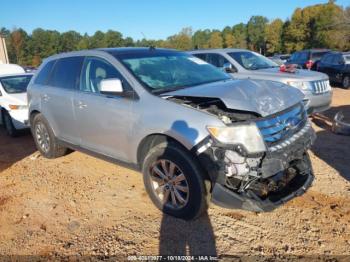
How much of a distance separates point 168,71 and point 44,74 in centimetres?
259

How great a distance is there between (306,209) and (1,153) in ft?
19.4

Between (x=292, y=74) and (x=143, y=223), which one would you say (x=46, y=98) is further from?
(x=292, y=74)

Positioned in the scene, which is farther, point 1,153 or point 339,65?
point 339,65

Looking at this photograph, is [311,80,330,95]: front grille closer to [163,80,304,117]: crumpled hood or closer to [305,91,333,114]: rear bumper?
[305,91,333,114]: rear bumper

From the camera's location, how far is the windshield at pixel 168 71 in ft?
13.1

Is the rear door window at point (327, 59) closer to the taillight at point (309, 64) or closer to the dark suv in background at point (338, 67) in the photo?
the dark suv in background at point (338, 67)

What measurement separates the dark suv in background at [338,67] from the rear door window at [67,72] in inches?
481

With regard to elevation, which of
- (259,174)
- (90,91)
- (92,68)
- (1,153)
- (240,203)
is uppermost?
(92,68)

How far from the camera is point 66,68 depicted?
5094mm

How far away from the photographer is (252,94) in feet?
11.1

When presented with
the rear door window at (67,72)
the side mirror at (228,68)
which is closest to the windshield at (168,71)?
the rear door window at (67,72)

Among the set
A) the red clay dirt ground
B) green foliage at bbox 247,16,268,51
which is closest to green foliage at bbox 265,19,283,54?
green foliage at bbox 247,16,268,51

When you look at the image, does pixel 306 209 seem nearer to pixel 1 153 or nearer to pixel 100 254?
pixel 100 254

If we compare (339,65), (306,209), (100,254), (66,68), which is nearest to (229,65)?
(66,68)
